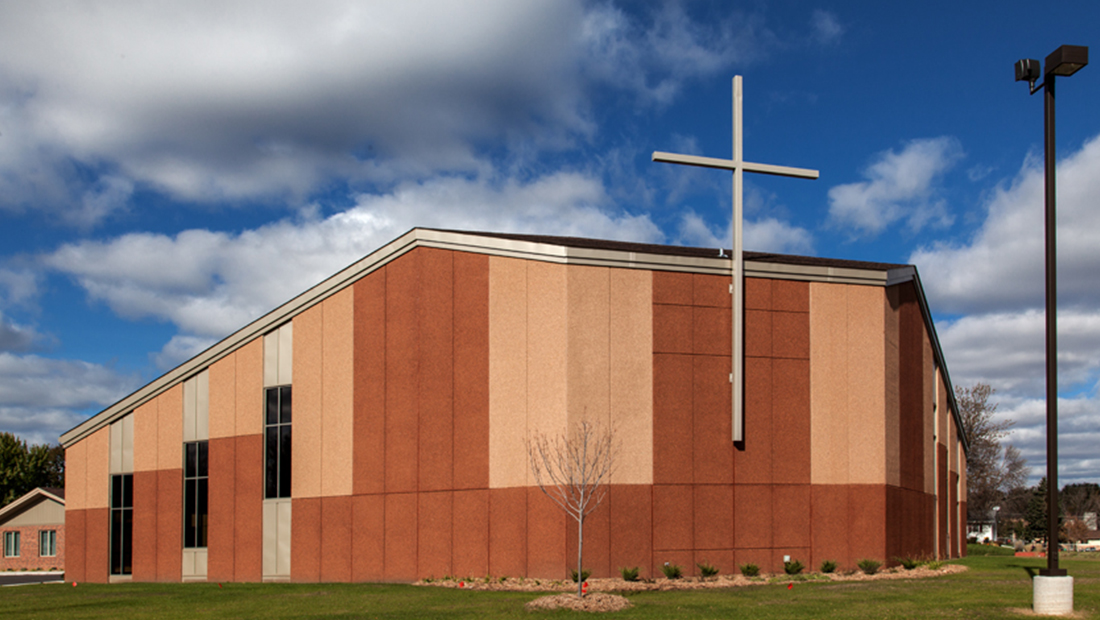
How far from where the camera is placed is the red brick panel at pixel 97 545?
1430 inches

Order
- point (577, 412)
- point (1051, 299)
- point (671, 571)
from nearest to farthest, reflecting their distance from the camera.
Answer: point (1051, 299) → point (671, 571) → point (577, 412)

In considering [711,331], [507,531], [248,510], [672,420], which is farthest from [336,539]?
[711,331]

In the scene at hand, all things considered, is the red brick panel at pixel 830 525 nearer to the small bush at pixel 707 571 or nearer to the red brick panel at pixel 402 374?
the small bush at pixel 707 571

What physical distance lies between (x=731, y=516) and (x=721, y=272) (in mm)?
6947

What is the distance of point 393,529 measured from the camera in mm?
27891

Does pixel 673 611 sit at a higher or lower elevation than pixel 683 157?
lower

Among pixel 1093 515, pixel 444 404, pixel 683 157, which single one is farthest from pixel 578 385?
pixel 1093 515

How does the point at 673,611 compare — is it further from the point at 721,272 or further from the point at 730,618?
the point at 721,272

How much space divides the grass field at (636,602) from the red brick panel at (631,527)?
265cm

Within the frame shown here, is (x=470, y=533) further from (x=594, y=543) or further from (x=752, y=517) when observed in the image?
(x=752, y=517)

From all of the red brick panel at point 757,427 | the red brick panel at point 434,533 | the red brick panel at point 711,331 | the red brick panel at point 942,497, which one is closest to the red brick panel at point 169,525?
the red brick panel at point 434,533

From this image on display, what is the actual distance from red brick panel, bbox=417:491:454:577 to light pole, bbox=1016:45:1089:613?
15.7 m

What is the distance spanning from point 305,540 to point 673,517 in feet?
42.9

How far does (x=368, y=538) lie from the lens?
28484mm
